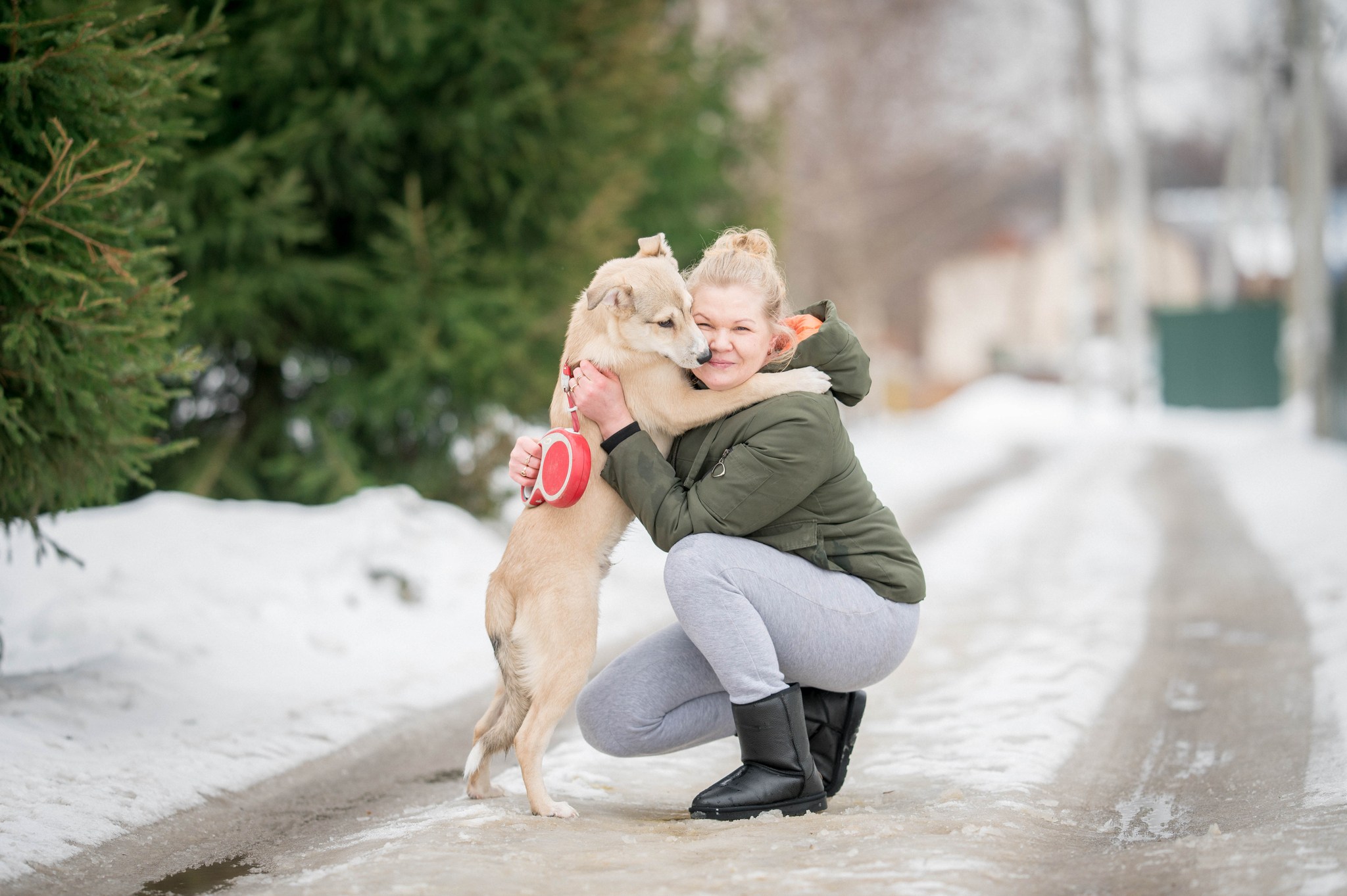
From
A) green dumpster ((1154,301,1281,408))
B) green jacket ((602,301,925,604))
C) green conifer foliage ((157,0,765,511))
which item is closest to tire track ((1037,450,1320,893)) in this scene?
green jacket ((602,301,925,604))

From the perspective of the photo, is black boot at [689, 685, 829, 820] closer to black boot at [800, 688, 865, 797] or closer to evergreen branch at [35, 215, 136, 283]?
black boot at [800, 688, 865, 797]

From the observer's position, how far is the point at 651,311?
3.65 meters

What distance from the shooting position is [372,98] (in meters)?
7.90

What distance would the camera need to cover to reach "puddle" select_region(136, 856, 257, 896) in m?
2.80

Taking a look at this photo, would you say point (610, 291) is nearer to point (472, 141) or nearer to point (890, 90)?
point (472, 141)

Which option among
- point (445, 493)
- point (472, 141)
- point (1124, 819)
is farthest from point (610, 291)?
point (445, 493)

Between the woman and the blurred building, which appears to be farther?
the blurred building

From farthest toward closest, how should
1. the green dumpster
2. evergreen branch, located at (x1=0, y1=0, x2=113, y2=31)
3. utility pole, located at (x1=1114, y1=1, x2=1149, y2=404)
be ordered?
utility pole, located at (x1=1114, y1=1, x2=1149, y2=404), the green dumpster, evergreen branch, located at (x1=0, y1=0, x2=113, y2=31)

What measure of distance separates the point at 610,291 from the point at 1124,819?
7.64 feet

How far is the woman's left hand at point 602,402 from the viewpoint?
3369 millimetres

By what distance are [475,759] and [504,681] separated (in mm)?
270

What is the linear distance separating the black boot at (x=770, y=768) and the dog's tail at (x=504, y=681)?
24.0 inches

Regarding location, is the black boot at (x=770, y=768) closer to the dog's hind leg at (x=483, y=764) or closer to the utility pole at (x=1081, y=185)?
the dog's hind leg at (x=483, y=764)

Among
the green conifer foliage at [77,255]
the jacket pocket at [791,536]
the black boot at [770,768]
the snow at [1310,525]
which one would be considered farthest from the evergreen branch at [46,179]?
the snow at [1310,525]
